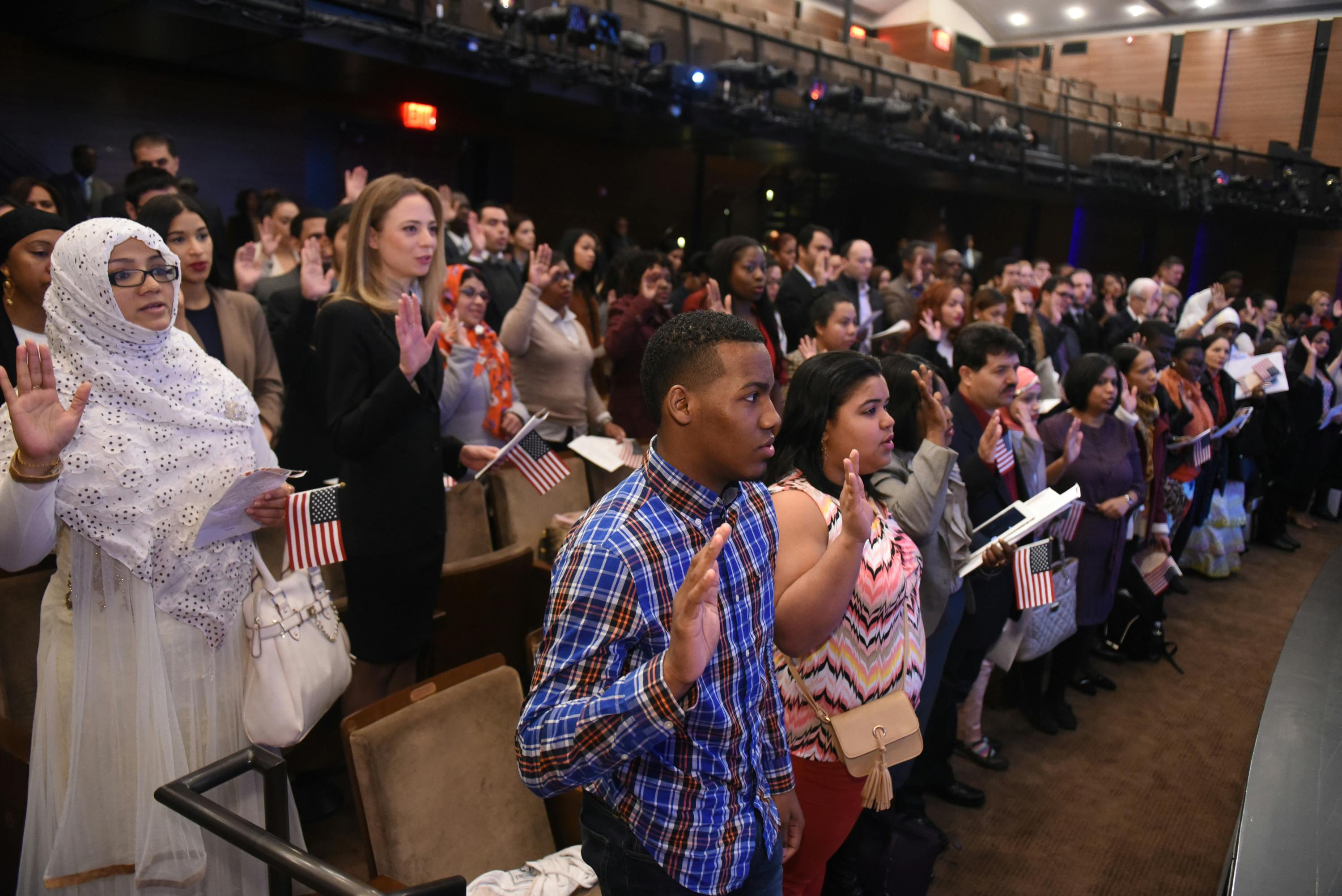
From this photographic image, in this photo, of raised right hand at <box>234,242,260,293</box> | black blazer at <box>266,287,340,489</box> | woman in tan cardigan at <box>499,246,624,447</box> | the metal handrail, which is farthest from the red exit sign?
the metal handrail

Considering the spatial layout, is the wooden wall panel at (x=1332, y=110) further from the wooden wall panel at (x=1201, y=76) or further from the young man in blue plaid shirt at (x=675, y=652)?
the young man in blue plaid shirt at (x=675, y=652)

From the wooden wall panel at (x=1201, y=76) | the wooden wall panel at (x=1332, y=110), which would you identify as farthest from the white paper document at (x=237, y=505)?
the wooden wall panel at (x=1201, y=76)

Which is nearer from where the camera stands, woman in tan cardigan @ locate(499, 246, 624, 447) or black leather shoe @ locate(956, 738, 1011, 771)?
black leather shoe @ locate(956, 738, 1011, 771)

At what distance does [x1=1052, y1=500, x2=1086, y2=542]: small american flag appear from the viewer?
308cm

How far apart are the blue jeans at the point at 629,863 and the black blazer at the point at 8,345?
161cm

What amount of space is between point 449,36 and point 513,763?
5608 millimetres

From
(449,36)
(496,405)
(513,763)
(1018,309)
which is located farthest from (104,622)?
(449,36)

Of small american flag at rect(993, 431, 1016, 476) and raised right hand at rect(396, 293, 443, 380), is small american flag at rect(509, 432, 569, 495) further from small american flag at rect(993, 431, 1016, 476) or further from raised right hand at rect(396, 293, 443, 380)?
small american flag at rect(993, 431, 1016, 476)

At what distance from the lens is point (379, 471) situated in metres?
2.02

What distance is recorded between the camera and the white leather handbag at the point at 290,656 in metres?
1.66

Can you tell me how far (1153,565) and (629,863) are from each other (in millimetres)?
3576

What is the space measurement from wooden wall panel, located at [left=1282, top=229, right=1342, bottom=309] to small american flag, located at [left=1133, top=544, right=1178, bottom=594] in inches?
331

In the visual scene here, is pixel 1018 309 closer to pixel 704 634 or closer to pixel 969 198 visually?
pixel 704 634

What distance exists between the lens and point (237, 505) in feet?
5.41
